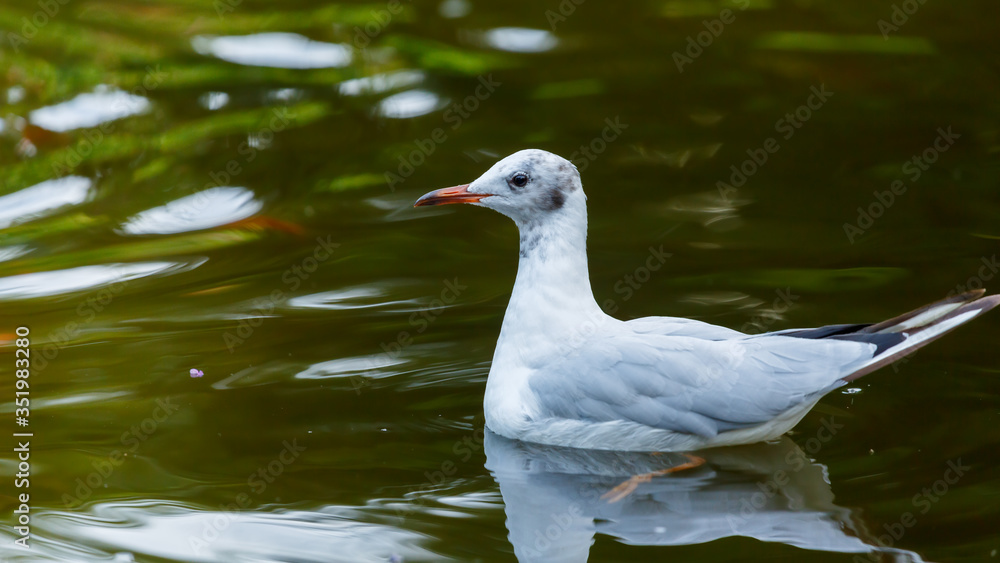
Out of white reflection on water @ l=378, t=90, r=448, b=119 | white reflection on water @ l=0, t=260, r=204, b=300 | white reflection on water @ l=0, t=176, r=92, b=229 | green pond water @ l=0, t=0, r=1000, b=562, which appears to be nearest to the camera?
green pond water @ l=0, t=0, r=1000, b=562

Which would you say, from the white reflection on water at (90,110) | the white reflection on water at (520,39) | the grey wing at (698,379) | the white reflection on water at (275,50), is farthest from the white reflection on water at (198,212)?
the grey wing at (698,379)

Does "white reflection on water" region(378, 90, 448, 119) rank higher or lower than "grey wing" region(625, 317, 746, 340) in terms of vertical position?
higher

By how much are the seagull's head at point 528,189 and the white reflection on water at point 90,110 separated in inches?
243

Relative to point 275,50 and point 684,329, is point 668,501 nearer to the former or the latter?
point 684,329

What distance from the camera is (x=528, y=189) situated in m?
5.64

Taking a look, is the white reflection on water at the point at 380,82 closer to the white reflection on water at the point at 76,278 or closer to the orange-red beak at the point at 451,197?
the white reflection on water at the point at 76,278

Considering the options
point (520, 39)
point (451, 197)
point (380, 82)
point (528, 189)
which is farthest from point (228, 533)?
point (520, 39)

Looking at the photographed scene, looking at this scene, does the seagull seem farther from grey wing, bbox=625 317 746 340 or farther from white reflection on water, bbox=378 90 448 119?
white reflection on water, bbox=378 90 448 119

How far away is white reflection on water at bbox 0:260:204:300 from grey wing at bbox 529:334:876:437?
3.51 metres

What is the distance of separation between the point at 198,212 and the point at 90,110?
8.89ft

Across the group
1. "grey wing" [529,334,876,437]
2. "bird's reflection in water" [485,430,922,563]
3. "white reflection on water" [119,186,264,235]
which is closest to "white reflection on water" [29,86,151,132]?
"white reflection on water" [119,186,264,235]

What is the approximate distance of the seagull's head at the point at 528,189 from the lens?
5633mm

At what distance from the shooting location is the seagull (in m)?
5.27

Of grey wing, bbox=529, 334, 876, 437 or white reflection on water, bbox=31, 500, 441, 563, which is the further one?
grey wing, bbox=529, 334, 876, 437
